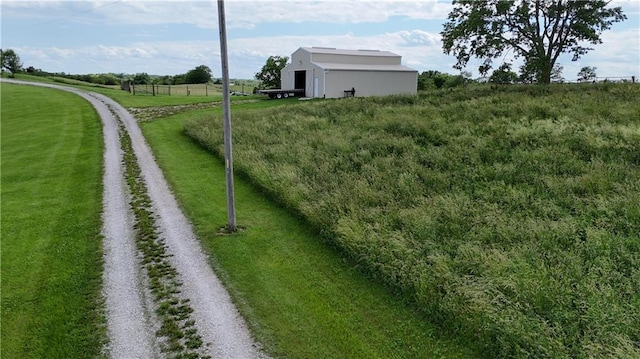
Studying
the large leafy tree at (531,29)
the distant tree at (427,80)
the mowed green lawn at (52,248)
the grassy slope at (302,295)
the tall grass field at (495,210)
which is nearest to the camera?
the tall grass field at (495,210)

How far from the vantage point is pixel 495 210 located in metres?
9.62

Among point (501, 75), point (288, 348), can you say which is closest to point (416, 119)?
point (288, 348)

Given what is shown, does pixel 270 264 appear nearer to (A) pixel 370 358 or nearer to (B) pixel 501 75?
(A) pixel 370 358

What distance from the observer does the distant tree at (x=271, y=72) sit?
233 feet

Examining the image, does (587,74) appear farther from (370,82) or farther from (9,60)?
(9,60)

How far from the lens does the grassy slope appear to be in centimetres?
637

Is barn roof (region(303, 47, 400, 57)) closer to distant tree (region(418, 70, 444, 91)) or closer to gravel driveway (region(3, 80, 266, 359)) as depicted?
distant tree (region(418, 70, 444, 91))

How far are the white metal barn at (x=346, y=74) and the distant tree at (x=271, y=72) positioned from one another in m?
24.4

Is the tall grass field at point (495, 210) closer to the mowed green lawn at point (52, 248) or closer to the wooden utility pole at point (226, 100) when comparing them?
the wooden utility pole at point (226, 100)

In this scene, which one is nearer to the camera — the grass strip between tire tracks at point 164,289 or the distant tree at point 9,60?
the grass strip between tire tracks at point 164,289

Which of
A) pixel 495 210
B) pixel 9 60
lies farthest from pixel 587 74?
pixel 9 60

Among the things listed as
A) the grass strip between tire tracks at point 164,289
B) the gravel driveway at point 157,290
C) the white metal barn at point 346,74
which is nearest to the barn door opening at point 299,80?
the white metal barn at point 346,74

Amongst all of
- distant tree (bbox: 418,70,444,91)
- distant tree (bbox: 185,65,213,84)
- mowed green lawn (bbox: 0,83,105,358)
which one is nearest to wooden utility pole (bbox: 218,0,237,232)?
mowed green lawn (bbox: 0,83,105,358)

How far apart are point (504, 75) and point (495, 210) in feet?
99.4
